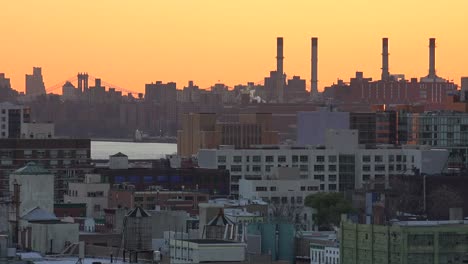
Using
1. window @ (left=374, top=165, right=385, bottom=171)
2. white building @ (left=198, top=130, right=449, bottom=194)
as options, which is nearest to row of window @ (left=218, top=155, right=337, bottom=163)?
white building @ (left=198, top=130, right=449, bottom=194)

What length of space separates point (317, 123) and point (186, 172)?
140ft

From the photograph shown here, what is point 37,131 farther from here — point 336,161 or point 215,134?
point 215,134

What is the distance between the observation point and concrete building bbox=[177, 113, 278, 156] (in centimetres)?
16162

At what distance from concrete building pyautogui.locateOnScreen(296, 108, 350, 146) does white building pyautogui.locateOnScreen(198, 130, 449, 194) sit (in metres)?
25.3

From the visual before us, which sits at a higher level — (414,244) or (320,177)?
Answer: (320,177)

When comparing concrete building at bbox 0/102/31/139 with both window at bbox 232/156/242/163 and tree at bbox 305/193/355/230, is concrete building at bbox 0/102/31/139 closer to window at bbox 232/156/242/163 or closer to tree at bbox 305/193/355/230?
window at bbox 232/156/242/163

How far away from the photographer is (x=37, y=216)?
247 ft

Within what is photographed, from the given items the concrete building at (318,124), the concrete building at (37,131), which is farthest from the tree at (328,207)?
the concrete building at (318,124)

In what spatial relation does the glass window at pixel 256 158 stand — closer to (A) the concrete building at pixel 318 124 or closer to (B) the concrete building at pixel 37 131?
(B) the concrete building at pixel 37 131

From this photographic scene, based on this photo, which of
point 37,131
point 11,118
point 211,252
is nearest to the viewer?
point 211,252

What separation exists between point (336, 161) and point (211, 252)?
2659 inches

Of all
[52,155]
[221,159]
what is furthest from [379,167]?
[52,155]

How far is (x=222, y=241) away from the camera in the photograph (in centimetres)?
6303

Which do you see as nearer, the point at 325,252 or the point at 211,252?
the point at 211,252
